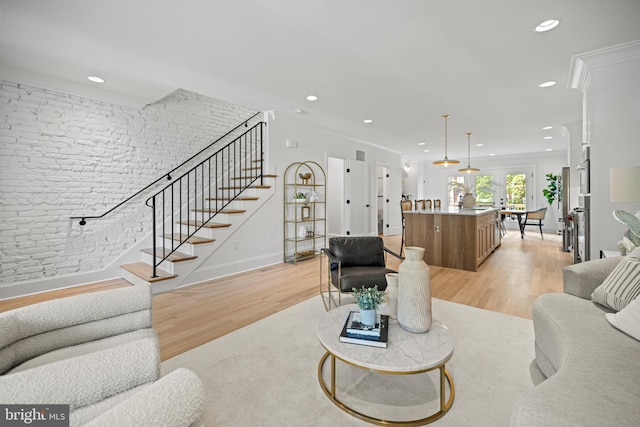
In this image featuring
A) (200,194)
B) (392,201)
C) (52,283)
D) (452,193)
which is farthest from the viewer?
(452,193)

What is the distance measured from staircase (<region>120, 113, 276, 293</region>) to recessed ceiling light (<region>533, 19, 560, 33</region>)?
381 cm

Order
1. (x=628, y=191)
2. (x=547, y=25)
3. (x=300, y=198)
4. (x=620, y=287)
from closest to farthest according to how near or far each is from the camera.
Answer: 1. (x=620, y=287)
2. (x=628, y=191)
3. (x=547, y=25)
4. (x=300, y=198)

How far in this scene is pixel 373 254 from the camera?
3121 mm

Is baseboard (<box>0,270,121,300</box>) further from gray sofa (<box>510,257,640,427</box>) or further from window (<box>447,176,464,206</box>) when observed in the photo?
window (<box>447,176,464,206</box>)

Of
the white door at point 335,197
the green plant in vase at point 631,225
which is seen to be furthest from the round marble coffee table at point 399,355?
the white door at point 335,197

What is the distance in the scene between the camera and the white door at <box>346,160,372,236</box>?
688 centimetres

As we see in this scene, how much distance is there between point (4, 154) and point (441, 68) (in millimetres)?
5145

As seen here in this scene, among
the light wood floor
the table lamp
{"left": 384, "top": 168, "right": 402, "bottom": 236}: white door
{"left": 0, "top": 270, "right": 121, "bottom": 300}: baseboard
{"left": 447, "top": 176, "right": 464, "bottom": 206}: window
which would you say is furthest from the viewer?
{"left": 447, "top": 176, "right": 464, "bottom": 206}: window

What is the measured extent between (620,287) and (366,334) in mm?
1529

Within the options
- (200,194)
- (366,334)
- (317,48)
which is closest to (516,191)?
(317,48)

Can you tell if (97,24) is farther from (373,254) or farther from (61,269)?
(373,254)

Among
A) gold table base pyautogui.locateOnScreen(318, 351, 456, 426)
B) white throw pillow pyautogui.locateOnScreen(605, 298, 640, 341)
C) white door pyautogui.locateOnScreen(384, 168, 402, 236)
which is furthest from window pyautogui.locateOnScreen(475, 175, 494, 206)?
gold table base pyautogui.locateOnScreen(318, 351, 456, 426)

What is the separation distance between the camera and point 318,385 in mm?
1780

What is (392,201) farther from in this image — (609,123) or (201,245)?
(201,245)
